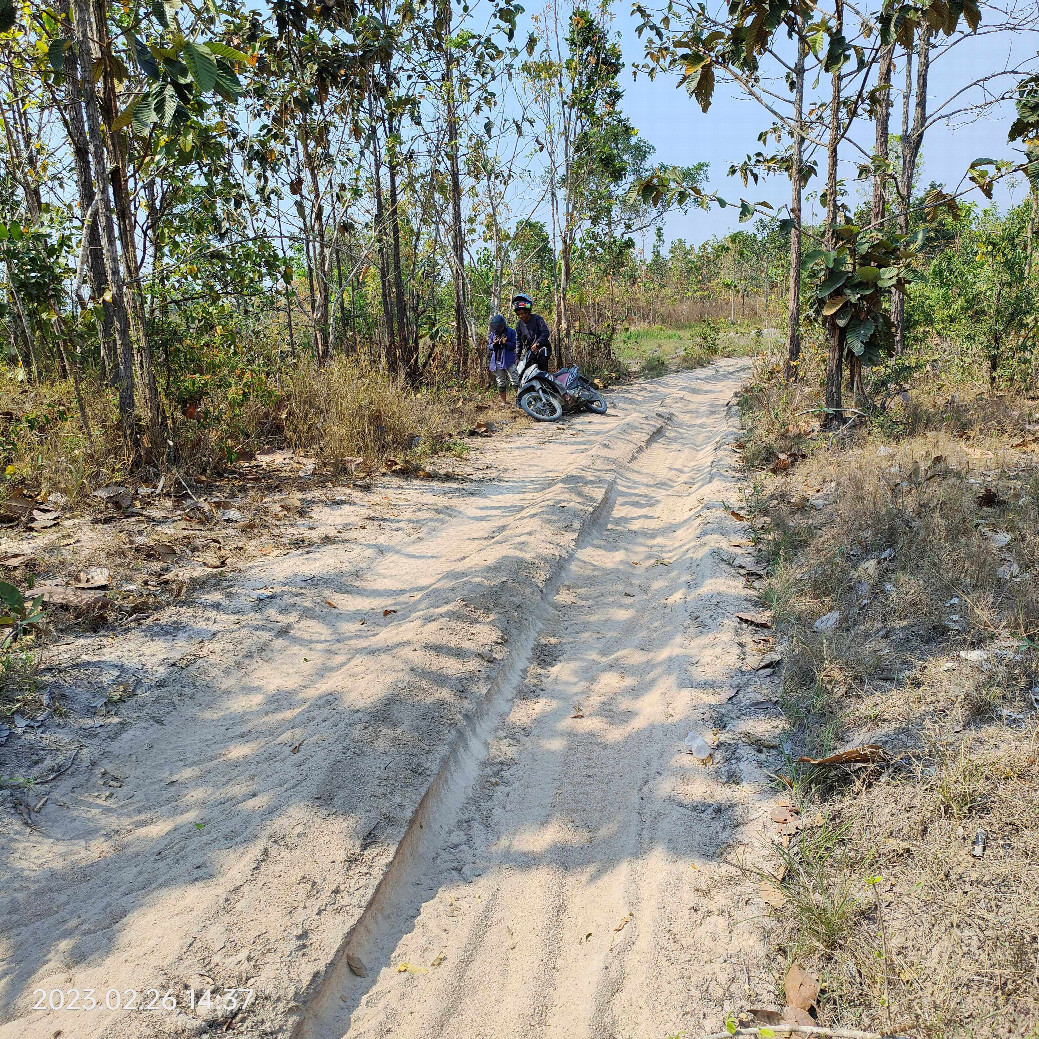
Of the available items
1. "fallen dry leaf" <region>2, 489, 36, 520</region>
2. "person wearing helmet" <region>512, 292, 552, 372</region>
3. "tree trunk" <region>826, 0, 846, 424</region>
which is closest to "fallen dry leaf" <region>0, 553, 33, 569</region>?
"fallen dry leaf" <region>2, 489, 36, 520</region>

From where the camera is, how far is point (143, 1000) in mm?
2119

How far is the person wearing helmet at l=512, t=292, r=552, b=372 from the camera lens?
1206cm

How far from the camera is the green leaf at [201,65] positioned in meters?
2.69

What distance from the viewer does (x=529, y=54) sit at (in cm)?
1345

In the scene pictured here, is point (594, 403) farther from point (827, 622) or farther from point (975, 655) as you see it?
point (975, 655)

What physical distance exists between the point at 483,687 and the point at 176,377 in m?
5.35

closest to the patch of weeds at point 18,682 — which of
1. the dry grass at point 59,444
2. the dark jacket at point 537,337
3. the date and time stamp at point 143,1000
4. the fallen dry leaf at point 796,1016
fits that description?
the date and time stamp at point 143,1000

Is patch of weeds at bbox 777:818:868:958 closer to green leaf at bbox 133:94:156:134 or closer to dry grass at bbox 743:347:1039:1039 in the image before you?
dry grass at bbox 743:347:1039:1039

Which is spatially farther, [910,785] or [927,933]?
[910,785]

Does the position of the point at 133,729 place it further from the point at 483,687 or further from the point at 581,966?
the point at 581,966

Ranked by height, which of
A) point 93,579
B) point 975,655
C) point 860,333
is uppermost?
point 860,333

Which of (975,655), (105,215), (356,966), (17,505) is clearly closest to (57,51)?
(105,215)

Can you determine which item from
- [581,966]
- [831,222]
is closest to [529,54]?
[831,222]

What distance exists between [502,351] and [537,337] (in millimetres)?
893
